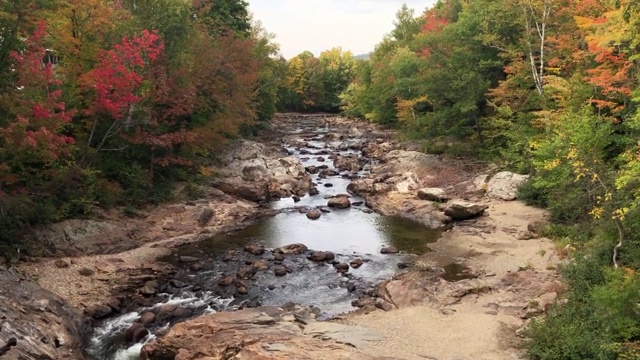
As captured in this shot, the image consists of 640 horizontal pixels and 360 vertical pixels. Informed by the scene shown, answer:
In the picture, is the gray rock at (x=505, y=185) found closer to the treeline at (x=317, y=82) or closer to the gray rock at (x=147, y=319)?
the gray rock at (x=147, y=319)

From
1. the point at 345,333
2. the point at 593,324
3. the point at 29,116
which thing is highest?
the point at 29,116

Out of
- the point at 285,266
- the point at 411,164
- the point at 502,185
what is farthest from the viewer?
the point at 411,164

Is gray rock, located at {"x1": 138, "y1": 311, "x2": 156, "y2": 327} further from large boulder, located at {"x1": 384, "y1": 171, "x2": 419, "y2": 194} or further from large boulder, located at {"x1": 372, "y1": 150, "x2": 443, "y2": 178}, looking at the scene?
large boulder, located at {"x1": 372, "y1": 150, "x2": 443, "y2": 178}

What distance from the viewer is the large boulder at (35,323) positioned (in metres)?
13.3

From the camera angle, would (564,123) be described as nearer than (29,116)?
No

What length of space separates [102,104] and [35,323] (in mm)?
11425

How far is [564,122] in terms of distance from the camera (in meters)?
21.8

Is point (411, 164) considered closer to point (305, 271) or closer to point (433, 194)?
point (433, 194)

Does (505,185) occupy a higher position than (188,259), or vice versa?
(505,185)

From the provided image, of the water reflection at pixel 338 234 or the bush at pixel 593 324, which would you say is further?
the water reflection at pixel 338 234

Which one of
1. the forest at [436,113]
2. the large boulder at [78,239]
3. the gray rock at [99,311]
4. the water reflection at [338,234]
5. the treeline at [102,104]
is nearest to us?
the forest at [436,113]

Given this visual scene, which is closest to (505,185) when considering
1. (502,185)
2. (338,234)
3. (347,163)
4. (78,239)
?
(502,185)

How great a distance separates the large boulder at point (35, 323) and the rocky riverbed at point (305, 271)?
0.28ft

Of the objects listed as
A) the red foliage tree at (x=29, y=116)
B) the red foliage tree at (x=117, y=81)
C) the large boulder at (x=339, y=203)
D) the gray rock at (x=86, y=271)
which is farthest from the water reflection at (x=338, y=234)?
the red foliage tree at (x=29, y=116)
